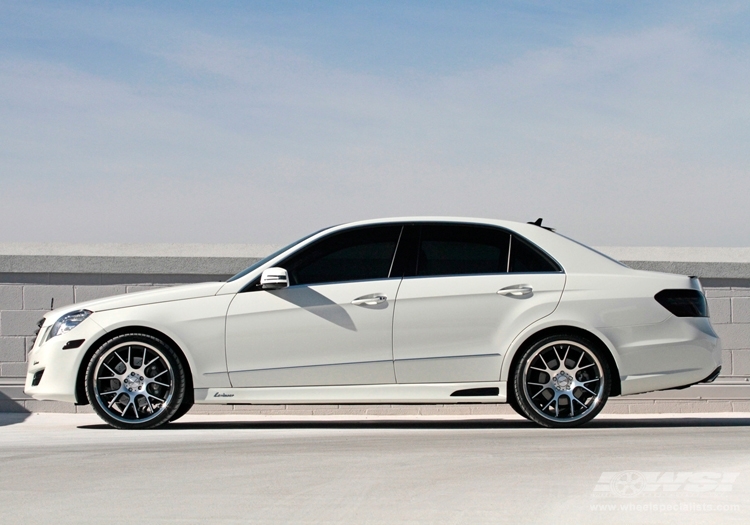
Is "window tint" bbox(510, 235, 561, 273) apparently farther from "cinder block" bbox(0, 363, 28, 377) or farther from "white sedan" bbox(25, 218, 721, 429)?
"cinder block" bbox(0, 363, 28, 377)

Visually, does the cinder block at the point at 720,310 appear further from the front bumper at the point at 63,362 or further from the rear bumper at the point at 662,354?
the front bumper at the point at 63,362

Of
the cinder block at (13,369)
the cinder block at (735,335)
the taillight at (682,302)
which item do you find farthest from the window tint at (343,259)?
the cinder block at (735,335)

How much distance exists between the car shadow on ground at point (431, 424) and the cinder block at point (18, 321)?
2269 millimetres

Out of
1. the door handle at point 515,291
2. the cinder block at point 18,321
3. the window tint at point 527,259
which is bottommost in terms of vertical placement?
the cinder block at point 18,321

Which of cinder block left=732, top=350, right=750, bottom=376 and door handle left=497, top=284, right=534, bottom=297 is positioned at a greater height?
door handle left=497, top=284, right=534, bottom=297

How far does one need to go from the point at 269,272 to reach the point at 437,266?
1277 millimetres

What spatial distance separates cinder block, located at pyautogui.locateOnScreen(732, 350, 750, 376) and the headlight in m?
6.54

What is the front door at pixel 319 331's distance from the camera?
315 inches

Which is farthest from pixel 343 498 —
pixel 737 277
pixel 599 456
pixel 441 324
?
pixel 737 277

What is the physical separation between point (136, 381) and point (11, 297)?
3415 mm

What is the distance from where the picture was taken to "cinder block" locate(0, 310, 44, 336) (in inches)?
428

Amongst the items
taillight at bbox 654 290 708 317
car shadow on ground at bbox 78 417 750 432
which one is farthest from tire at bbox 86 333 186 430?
taillight at bbox 654 290 708 317

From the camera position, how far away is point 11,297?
35.7 ft

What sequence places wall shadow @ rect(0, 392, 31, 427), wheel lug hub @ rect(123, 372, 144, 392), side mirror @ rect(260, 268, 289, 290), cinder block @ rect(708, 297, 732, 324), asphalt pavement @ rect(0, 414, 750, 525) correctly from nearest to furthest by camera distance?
asphalt pavement @ rect(0, 414, 750, 525), side mirror @ rect(260, 268, 289, 290), wheel lug hub @ rect(123, 372, 144, 392), wall shadow @ rect(0, 392, 31, 427), cinder block @ rect(708, 297, 732, 324)
